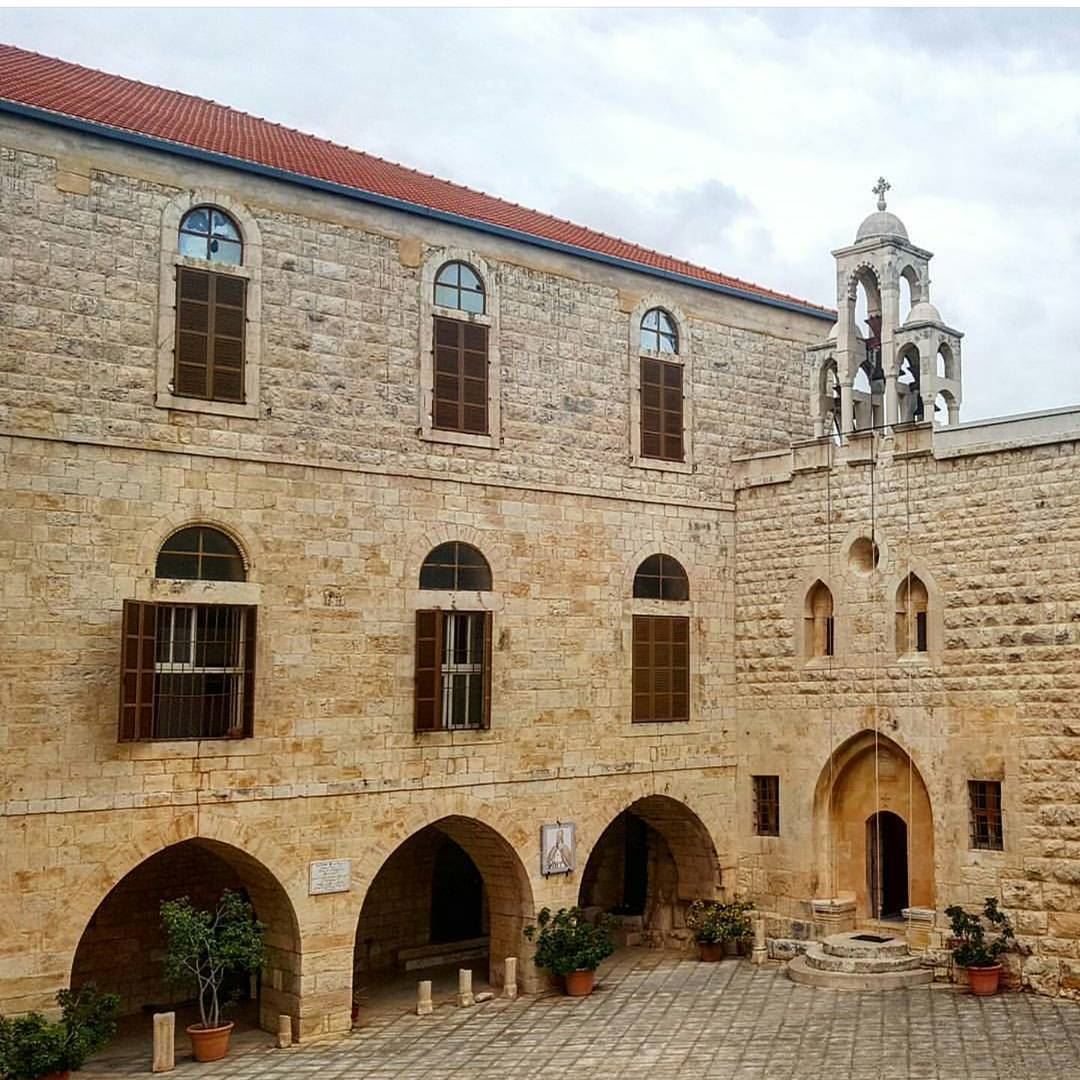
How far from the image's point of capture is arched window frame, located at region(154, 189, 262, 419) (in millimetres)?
15094

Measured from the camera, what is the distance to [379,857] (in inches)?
640

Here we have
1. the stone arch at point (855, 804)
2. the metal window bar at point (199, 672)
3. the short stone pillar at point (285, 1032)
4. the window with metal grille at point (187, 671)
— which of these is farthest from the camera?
the stone arch at point (855, 804)

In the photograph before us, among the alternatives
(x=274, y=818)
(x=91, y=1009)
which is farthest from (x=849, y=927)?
(x=91, y=1009)

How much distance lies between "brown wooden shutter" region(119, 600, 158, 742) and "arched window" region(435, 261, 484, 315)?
5812mm

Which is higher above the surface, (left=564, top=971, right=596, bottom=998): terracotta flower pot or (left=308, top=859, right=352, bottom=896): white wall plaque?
(left=308, top=859, right=352, bottom=896): white wall plaque

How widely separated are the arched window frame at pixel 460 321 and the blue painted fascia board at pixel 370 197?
48 cm

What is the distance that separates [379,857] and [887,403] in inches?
374

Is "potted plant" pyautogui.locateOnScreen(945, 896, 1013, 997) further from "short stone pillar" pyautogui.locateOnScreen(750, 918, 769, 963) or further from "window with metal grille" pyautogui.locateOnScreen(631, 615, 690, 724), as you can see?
"window with metal grille" pyautogui.locateOnScreen(631, 615, 690, 724)

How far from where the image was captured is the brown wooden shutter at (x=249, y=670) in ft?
50.3

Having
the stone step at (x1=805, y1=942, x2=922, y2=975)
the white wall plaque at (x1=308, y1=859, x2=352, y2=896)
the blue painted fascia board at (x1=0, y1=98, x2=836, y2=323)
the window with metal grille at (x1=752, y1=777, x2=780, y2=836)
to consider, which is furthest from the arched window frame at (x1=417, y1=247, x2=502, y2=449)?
the stone step at (x1=805, y1=942, x2=922, y2=975)

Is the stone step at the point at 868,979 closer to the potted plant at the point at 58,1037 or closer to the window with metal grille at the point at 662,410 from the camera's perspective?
the window with metal grille at the point at 662,410

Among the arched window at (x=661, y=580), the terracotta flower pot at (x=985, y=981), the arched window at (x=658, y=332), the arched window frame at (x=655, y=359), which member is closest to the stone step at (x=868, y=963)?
the terracotta flower pot at (x=985, y=981)

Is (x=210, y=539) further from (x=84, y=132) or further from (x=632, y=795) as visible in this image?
(x=632, y=795)

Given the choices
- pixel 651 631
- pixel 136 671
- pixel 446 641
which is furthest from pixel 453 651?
pixel 136 671
